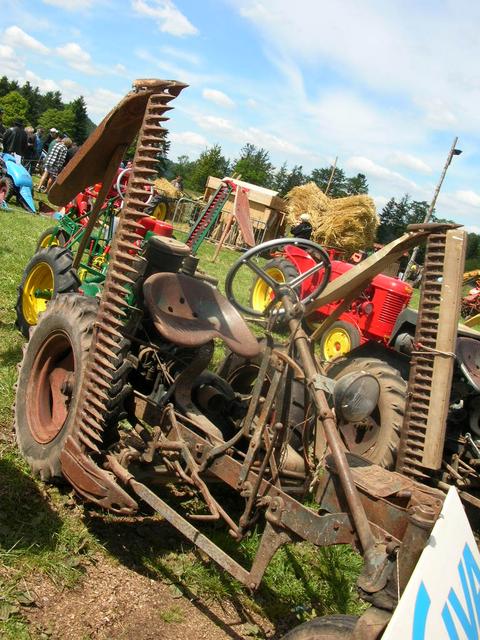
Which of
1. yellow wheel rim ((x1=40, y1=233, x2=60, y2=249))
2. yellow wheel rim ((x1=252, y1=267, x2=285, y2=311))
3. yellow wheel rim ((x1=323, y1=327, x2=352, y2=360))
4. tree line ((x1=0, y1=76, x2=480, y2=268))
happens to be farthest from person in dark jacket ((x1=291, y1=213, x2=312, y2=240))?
tree line ((x1=0, y1=76, x2=480, y2=268))

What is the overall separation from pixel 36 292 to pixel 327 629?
4.25 metres

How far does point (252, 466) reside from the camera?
3.01 metres

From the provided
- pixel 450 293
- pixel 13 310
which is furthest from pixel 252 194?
pixel 450 293

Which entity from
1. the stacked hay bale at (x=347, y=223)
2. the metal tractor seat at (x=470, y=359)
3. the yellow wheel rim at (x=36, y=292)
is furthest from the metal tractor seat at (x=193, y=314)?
the stacked hay bale at (x=347, y=223)

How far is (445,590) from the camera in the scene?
6.59 feet

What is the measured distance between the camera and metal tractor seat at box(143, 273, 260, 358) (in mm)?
3508

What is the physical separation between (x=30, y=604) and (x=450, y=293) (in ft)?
9.16

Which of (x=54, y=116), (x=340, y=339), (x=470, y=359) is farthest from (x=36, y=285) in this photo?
(x=54, y=116)

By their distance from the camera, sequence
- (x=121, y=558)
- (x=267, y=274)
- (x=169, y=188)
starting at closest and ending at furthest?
(x=121, y=558), (x=267, y=274), (x=169, y=188)

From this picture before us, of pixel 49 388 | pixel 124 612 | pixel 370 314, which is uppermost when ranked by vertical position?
pixel 370 314

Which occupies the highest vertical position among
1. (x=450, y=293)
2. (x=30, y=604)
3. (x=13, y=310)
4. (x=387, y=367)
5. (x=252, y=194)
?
(x=252, y=194)

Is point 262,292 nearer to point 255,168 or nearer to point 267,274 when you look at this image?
point 267,274

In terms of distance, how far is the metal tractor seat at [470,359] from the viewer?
4953mm

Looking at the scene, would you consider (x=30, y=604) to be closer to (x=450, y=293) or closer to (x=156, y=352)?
(x=156, y=352)
